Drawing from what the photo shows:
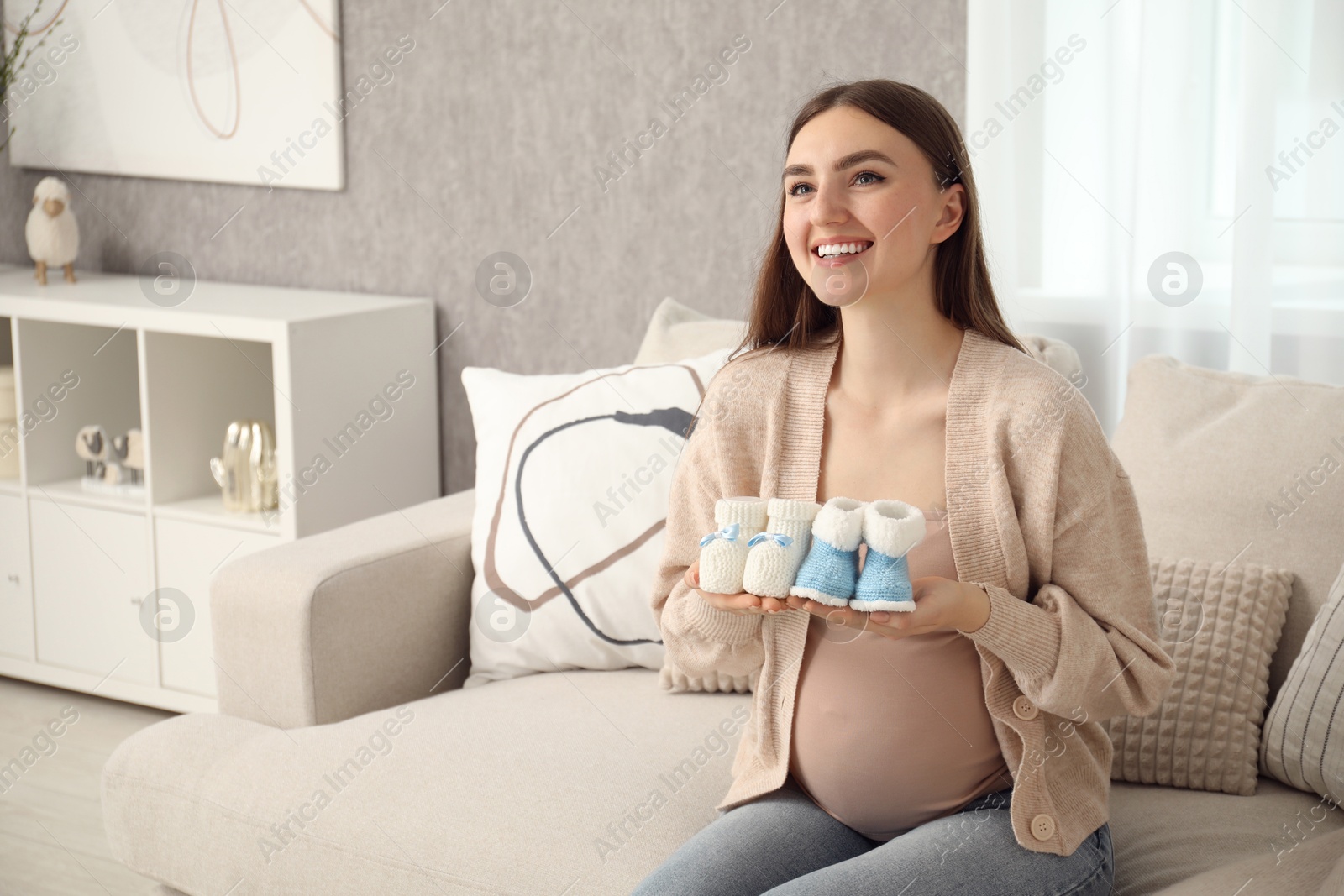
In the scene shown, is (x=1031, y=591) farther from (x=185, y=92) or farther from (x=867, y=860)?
(x=185, y=92)

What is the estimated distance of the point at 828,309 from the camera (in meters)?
1.31

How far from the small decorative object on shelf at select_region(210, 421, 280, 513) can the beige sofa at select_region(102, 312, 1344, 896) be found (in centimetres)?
78

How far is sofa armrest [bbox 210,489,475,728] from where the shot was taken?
65.6 inches

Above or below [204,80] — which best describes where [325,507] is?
below

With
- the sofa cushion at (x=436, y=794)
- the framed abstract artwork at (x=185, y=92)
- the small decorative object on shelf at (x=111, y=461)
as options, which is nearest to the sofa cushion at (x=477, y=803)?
the sofa cushion at (x=436, y=794)

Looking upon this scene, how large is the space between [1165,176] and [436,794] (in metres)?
1.45

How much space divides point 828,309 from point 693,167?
1191mm

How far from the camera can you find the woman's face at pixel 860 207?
1.15 metres

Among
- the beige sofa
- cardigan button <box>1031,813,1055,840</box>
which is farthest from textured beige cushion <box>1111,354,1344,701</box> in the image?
cardigan button <box>1031,813,1055,840</box>

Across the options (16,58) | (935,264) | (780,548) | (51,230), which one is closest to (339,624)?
(780,548)

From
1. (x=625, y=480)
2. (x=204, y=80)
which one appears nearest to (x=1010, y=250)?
(x=625, y=480)

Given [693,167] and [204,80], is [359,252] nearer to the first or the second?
[204,80]

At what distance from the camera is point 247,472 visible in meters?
2.56

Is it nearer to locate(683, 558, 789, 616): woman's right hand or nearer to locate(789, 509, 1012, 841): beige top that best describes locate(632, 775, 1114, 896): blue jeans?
locate(789, 509, 1012, 841): beige top
